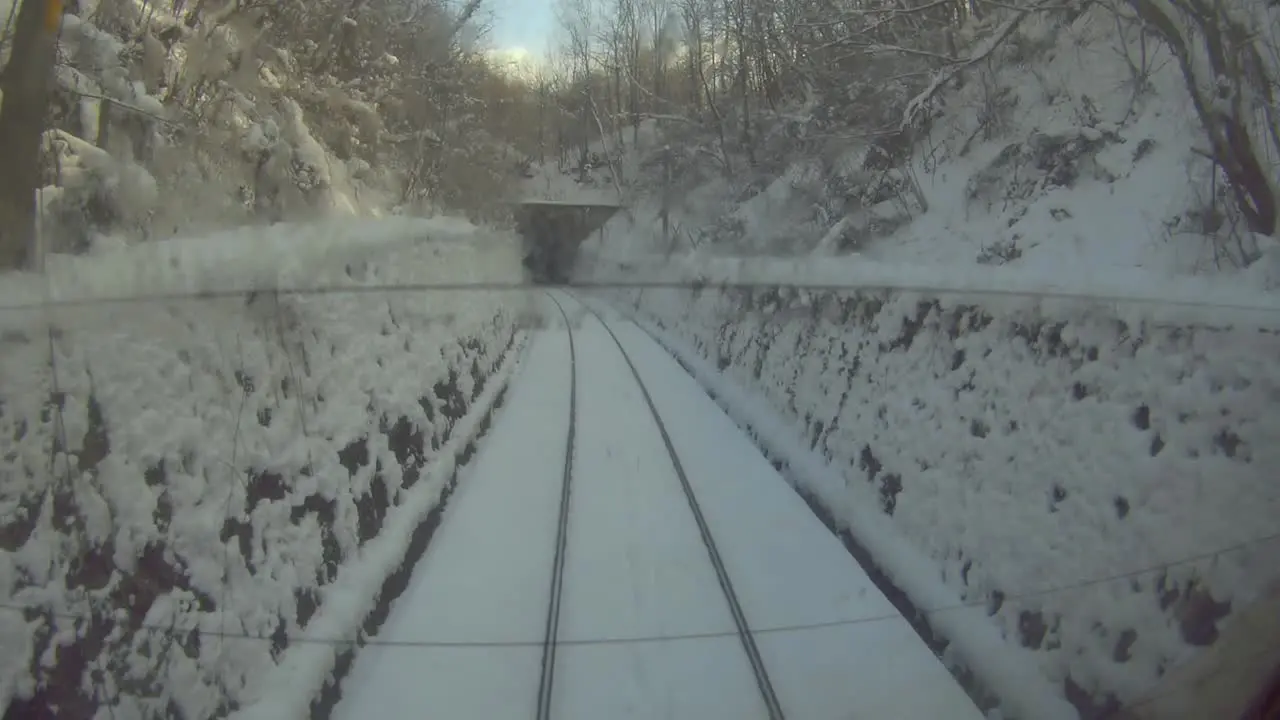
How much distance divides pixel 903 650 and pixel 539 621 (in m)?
2.09

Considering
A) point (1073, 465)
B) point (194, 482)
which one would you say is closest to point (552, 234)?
point (1073, 465)

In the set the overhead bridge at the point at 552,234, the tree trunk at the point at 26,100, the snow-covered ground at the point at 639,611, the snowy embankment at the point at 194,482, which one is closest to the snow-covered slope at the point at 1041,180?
the snow-covered ground at the point at 639,611

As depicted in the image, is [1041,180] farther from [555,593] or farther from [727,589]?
[555,593]

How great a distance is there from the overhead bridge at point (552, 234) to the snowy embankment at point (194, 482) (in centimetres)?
1481

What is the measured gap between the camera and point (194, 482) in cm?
429

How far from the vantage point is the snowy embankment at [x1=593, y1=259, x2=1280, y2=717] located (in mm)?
3732

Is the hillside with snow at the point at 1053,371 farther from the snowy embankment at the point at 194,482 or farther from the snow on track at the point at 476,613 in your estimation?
the snowy embankment at the point at 194,482

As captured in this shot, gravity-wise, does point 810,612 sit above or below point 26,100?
below

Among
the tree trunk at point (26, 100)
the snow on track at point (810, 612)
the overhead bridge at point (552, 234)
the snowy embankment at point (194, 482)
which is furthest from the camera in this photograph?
the overhead bridge at point (552, 234)

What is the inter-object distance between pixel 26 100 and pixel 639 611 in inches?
196

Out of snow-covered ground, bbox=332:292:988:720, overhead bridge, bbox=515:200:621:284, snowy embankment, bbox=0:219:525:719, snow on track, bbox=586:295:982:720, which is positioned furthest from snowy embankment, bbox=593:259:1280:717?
overhead bridge, bbox=515:200:621:284

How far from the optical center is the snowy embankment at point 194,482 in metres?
3.25

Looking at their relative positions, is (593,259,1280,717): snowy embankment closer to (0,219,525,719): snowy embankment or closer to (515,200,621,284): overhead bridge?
(0,219,525,719): snowy embankment

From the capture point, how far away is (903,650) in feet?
16.5
